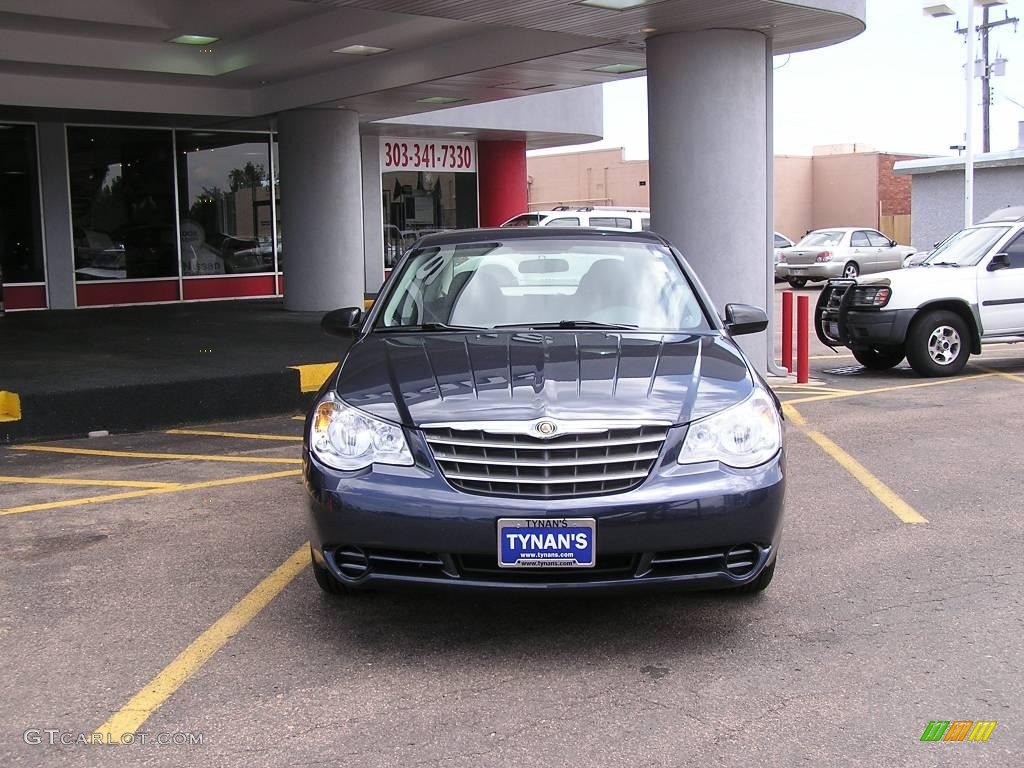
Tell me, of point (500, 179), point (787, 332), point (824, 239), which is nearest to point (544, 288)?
point (787, 332)

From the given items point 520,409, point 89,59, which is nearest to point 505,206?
point 89,59

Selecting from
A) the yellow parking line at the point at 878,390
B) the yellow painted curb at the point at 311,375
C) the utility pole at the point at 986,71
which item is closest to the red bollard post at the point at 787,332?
the yellow parking line at the point at 878,390

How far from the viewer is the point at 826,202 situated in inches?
2060

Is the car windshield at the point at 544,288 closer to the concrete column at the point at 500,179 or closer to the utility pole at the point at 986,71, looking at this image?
the concrete column at the point at 500,179

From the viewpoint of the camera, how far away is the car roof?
19.8ft

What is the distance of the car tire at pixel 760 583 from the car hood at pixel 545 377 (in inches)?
29.0

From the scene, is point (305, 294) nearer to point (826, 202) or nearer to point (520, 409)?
point (520, 409)

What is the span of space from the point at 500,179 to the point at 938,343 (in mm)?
14319

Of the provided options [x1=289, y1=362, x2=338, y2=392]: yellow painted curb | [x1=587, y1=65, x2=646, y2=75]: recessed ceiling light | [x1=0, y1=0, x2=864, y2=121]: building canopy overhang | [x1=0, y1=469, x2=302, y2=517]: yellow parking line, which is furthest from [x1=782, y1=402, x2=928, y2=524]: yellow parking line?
[x1=587, y1=65, x2=646, y2=75]: recessed ceiling light

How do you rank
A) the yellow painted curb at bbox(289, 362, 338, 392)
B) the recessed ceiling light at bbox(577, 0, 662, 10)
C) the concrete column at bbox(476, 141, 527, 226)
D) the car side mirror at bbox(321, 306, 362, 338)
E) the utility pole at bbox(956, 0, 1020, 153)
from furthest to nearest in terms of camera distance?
1. the utility pole at bbox(956, 0, 1020, 153)
2. the concrete column at bbox(476, 141, 527, 226)
3. the yellow painted curb at bbox(289, 362, 338, 392)
4. the recessed ceiling light at bbox(577, 0, 662, 10)
5. the car side mirror at bbox(321, 306, 362, 338)

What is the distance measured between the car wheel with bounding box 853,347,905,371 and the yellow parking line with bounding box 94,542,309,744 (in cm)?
887

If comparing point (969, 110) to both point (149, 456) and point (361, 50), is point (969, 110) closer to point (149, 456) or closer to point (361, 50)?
point (361, 50)

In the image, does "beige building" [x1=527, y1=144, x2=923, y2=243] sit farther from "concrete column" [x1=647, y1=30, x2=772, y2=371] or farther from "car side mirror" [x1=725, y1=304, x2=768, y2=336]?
"car side mirror" [x1=725, y1=304, x2=768, y2=336]

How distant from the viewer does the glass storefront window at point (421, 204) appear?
24.2 metres
